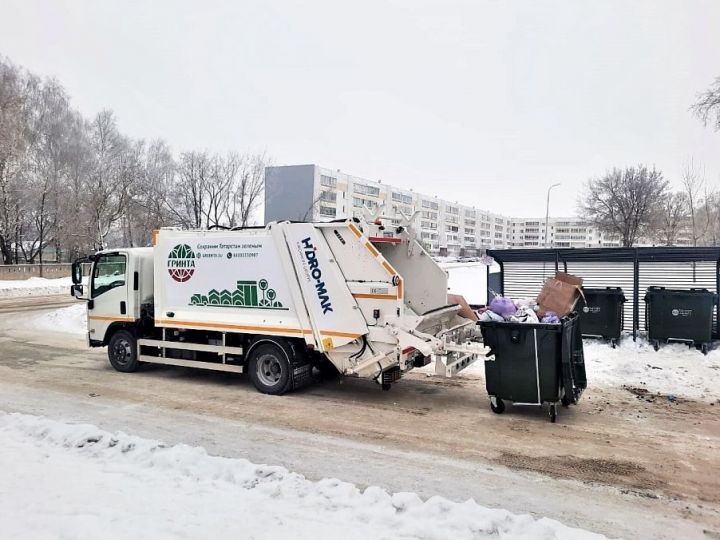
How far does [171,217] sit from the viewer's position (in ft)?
142

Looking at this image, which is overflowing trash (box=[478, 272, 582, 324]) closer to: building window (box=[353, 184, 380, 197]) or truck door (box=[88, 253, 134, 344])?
truck door (box=[88, 253, 134, 344])

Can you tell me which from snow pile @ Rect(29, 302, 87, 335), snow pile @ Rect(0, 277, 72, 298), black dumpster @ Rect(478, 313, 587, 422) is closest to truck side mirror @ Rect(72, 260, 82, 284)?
snow pile @ Rect(29, 302, 87, 335)

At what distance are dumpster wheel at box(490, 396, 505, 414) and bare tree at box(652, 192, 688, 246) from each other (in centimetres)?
4065

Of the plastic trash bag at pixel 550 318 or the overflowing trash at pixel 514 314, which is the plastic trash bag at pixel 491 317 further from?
the plastic trash bag at pixel 550 318

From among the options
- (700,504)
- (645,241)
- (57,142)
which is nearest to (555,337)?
(700,504)

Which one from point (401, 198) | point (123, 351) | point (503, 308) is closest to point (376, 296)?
point (503, 308)

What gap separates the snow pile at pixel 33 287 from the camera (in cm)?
2784

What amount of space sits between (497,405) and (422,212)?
81.1m

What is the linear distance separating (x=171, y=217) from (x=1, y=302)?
2046cm

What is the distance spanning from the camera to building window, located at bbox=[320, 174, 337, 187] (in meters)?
74.6

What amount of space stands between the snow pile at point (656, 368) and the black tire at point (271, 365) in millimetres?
4824

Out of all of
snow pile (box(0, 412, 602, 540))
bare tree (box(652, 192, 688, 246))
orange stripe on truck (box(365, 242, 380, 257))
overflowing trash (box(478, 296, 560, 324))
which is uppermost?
bare tree (box(652, 192, 688, 246))

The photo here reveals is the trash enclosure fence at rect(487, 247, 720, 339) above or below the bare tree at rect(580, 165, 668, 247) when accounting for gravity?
below

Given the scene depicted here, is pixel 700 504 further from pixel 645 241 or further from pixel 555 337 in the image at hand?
pixel 645 241
